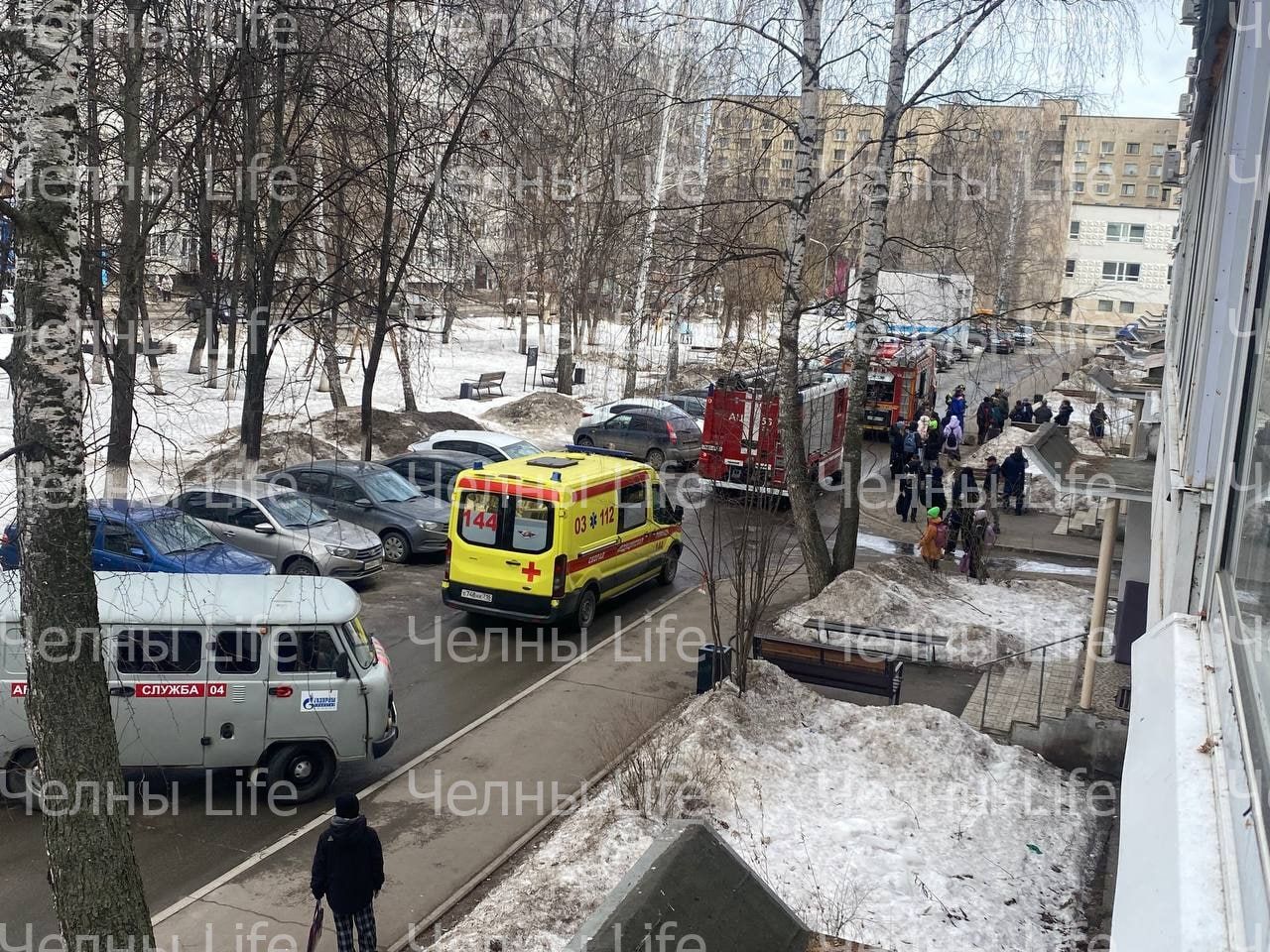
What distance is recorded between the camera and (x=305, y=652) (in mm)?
9359

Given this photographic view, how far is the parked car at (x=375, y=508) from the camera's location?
17.6 m

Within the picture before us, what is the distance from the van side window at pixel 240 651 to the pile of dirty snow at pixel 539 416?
21078mm

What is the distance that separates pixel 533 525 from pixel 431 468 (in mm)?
7004

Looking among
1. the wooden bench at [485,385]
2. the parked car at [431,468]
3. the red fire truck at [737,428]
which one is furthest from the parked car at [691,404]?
the parked car at [431,468]

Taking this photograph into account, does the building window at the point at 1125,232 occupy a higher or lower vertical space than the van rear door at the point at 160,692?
higher

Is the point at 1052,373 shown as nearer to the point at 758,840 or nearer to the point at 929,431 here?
the point at 929,431

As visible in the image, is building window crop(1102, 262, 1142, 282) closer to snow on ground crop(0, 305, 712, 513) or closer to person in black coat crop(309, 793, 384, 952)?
snow on ground crop(0, 305, 712, 513)

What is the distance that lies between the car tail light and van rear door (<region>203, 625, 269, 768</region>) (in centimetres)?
497

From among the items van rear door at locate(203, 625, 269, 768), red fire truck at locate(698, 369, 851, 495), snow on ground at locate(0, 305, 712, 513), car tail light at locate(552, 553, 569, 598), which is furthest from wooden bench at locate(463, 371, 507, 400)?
van rear door at locate(203, 625, 269, 768)

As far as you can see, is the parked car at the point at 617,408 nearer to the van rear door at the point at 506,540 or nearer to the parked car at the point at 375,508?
the parked car at the point at 375,508

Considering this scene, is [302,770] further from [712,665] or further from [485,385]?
[485,385]

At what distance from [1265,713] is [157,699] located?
8973mm

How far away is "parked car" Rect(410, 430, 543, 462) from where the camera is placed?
22.5 metres

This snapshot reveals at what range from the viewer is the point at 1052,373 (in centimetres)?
5556
